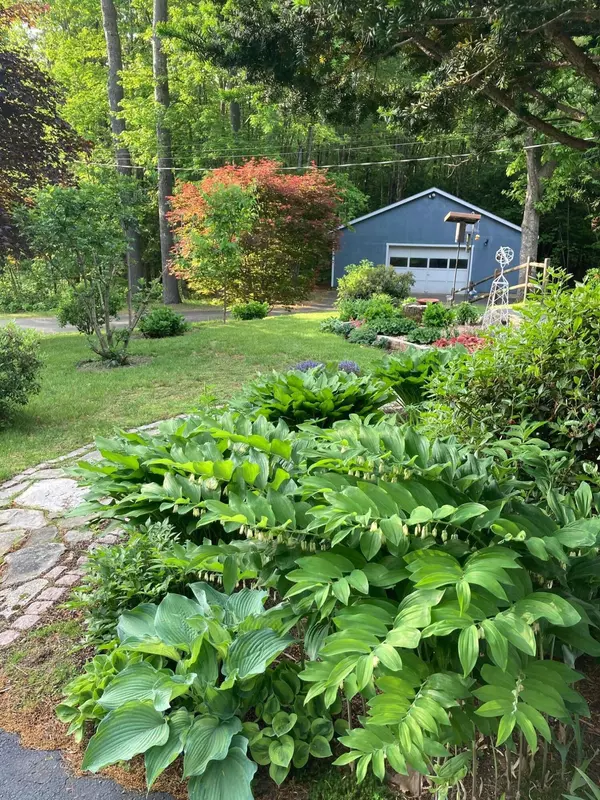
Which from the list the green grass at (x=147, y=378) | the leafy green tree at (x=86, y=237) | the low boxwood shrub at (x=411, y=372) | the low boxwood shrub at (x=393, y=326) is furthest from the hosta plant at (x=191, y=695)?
the low boxwood shrub at (x=393, y=326)

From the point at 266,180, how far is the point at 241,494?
14318 millimetres

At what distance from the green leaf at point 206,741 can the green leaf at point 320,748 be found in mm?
232

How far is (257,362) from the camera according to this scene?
26.1 feet

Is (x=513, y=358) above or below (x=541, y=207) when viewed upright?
below

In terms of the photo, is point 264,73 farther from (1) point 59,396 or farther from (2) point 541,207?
(2) point 541,207

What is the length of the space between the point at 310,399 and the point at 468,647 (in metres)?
2.24

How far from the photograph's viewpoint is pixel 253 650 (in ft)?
5.18

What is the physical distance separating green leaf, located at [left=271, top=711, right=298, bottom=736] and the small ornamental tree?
1271 centimetres

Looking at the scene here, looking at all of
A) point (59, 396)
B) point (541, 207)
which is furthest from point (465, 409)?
point (541, 207)

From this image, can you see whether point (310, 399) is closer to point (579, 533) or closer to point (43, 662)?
point (43, 662)

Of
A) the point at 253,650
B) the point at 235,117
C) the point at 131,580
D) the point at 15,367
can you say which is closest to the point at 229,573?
the point at 253,650

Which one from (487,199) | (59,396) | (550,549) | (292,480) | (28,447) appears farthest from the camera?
(487,199)

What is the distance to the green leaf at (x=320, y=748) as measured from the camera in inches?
60.7

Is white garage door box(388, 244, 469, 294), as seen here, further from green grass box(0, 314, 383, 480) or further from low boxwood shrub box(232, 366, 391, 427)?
low boxwood shrub box(232, 366, 391, 427)
